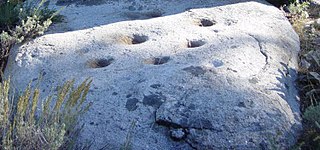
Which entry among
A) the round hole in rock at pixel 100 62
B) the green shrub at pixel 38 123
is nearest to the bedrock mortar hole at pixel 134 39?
the round hole in rock at pixel 100 62

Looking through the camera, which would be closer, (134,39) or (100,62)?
(100,62)

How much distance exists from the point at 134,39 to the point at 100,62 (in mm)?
501

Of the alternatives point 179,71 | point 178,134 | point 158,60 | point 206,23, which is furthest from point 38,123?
point 206,23

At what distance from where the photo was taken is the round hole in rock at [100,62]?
13.1ft

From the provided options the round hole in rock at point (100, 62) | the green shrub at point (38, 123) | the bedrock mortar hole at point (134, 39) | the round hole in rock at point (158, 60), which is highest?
the green shrub at point (38, 123)

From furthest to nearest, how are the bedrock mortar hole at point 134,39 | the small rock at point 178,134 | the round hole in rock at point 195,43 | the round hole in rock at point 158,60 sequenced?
the bedrock mortar hole at point 134,39 < the round hole in rock at point 195,43 < the round hole in rock at point 158,60 < the small rock at point 178,134

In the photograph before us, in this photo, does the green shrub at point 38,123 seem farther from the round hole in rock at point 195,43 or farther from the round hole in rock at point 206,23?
the round hole in rock at point 206,23

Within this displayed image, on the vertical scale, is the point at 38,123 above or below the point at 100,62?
above

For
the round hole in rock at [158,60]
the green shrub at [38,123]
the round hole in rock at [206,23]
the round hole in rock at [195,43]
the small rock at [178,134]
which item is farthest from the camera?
the round hole in rock at [206,23]

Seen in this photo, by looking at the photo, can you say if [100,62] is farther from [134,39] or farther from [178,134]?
[178,134]

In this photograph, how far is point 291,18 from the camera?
5168mm

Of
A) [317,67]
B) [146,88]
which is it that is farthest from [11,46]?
[317,67]

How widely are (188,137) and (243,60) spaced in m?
1.03

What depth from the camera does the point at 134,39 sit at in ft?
14.4
